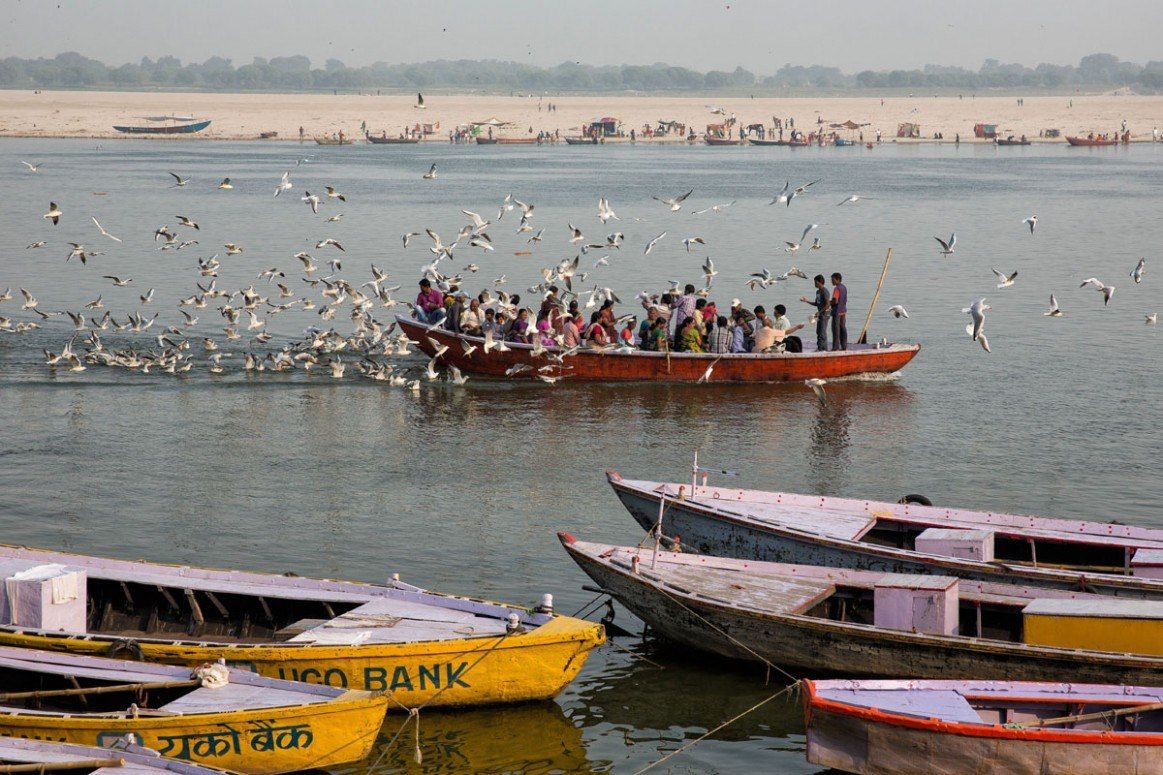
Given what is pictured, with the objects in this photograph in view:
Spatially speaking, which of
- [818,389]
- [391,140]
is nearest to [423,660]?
[818,389]

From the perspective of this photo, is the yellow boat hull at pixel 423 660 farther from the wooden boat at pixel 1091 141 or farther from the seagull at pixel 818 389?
the wooden boat at pixel 1091 141

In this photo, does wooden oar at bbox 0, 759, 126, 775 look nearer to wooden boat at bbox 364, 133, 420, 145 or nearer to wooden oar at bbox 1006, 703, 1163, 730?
wooden oar at bbox 1006, 703, 1163, 730

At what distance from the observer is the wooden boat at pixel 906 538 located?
1536 cm

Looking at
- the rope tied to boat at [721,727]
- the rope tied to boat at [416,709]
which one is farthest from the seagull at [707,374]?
the rope tied to boat at [416,709]

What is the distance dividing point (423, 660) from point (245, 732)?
195 centimetres

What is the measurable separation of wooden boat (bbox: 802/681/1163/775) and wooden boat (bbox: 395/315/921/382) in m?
16.0

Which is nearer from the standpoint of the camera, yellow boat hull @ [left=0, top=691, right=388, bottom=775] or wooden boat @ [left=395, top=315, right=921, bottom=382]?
yellow boat hull @ [left=0, top=691, right=388, bottom=775]

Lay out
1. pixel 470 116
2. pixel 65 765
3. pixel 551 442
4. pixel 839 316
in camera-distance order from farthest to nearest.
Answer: pixel 470 116, pixel 839 316, pixel 551 442, pixel 65 765

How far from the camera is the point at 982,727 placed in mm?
11750

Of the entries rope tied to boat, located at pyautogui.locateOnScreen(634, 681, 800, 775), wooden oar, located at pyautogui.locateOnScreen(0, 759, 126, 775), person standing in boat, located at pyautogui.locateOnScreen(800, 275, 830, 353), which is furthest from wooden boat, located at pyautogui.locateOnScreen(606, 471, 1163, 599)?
person standing in boat, located at pyautogui.locateOnScreen(800, 275, 830, 353)

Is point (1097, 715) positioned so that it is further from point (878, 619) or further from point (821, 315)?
point (821, 315)

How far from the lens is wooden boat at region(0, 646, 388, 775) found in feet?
38.9

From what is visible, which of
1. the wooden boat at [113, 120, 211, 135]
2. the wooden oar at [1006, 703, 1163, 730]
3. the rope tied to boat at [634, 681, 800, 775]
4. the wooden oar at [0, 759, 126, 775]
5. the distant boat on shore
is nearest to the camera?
the wooden oar at [0, 759, 126, 775]

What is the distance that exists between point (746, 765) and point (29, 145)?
124 meters
